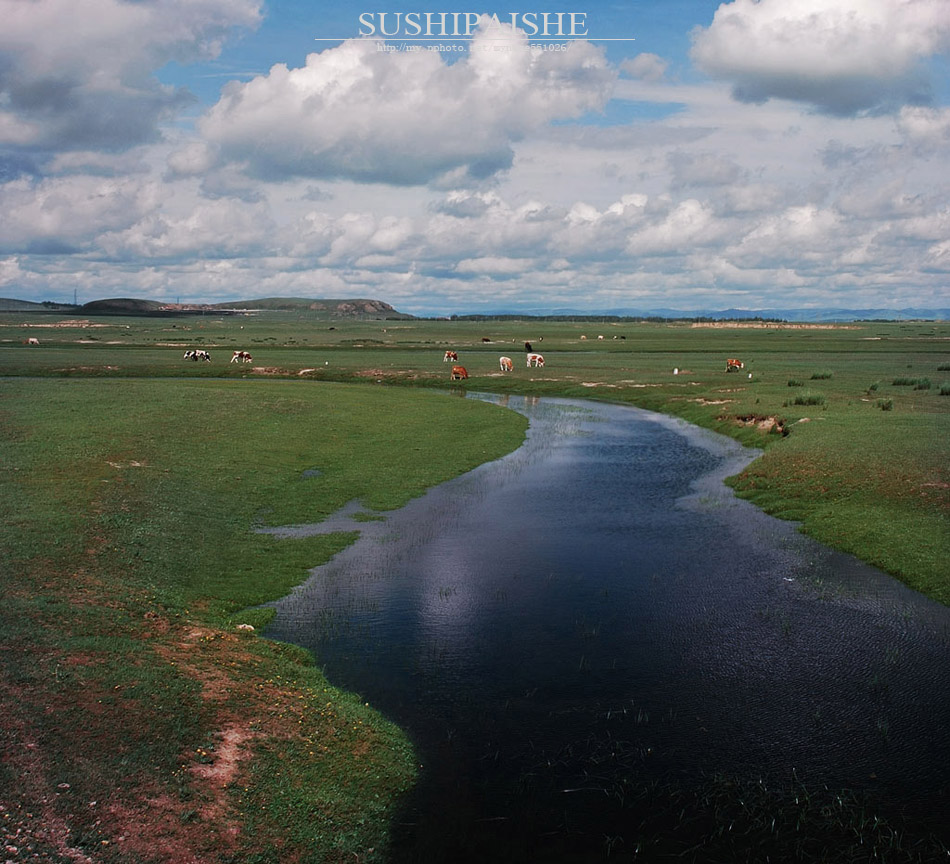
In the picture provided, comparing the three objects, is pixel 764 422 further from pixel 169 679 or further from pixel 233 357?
pixel 233 357

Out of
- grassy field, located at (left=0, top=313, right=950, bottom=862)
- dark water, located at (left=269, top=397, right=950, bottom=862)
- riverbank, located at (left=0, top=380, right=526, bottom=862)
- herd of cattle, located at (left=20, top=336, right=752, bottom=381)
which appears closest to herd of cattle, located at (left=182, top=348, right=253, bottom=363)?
herd of cattle, located at (left=20, top=336, right=752, bottom=381)

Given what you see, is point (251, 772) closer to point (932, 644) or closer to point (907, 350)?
point (932, 644)

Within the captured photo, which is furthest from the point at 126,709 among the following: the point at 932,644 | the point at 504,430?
the point at 504,430

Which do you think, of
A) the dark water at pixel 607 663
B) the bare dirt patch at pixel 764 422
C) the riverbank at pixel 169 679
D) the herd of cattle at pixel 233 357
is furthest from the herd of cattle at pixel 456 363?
the dark water at pixel 607 663

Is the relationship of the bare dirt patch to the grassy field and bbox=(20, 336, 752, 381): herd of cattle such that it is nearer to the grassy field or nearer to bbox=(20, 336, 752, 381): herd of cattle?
the grassy field

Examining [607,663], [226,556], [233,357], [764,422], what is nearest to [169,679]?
[607,663]

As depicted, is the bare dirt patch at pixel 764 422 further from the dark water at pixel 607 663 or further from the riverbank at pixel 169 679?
the riverbank at pixel 169 679
